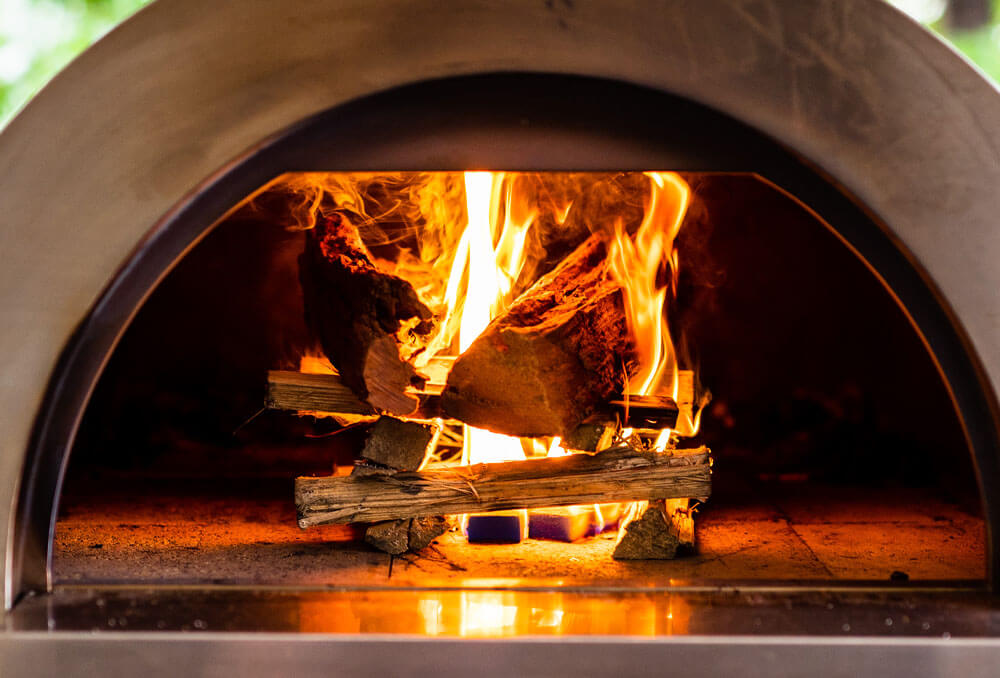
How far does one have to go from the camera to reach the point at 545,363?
4.18 ft

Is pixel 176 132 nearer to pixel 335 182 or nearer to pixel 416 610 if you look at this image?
pixel 335 182

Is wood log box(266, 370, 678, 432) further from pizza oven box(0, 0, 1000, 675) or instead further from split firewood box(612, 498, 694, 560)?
split firewood box(612, 498, 694, 560)

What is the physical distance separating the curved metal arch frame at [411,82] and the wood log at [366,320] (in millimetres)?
286

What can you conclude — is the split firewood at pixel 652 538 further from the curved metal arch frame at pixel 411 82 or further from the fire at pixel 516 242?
the curved metal arch frame at pixel 411 82

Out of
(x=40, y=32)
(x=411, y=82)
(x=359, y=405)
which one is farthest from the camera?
(x=359, y=405)

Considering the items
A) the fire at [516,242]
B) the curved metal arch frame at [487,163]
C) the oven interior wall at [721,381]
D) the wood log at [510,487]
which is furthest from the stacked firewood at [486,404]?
the oven interior wall at [721,381]

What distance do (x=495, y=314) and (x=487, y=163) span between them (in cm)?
38

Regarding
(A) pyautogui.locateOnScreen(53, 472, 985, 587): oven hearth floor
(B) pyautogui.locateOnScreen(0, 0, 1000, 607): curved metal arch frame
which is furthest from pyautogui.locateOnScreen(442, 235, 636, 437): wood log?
(B) pyautogui.locateOnScreen(0, 0, 1000, 607): curved metal arch frame

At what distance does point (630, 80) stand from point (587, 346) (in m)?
0.39

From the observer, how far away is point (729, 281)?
5.95ft

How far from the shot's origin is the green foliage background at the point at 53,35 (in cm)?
126

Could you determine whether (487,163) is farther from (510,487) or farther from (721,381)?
(721,381)

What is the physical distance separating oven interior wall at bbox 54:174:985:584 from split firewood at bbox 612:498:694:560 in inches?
12.5

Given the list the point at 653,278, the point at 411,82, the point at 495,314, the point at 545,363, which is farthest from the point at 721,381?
the point at 411,82
